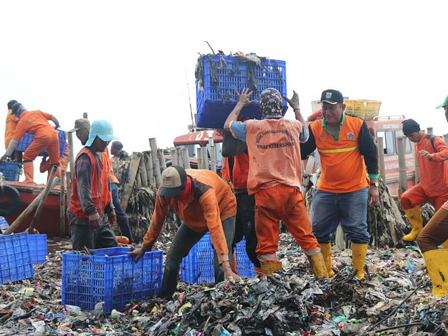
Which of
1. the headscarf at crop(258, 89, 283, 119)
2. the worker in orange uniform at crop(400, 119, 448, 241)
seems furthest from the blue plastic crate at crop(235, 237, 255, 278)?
the worker in orange uniform at crop(400, 119, 448, 241)

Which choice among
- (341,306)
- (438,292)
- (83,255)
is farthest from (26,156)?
(438,292)

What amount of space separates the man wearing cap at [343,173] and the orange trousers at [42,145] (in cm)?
707

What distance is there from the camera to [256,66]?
566 centimetres

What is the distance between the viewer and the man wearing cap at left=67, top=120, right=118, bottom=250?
5.38 metres

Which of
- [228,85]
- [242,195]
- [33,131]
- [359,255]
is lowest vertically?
[359,255]

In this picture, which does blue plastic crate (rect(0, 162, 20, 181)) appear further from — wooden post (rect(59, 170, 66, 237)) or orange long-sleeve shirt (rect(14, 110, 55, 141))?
wooden post (rect(59, 170, 66, 237))

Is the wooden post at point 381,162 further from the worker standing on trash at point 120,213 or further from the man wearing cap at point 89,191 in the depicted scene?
the man wearing cap at point 89,191

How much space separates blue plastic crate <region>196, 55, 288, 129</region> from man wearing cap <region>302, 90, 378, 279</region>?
58 centimetres

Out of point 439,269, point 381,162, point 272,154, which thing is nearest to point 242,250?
point 272,154

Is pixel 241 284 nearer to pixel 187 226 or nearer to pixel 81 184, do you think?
pixel 187 226

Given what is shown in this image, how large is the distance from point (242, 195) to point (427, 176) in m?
3.58

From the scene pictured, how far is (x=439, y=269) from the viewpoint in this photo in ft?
13.1

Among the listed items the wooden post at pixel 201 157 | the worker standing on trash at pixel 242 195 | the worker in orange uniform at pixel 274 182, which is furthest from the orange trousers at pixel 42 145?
the worker in orange uniform at pixel 274 182

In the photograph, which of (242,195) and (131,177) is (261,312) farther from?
(131,177)
